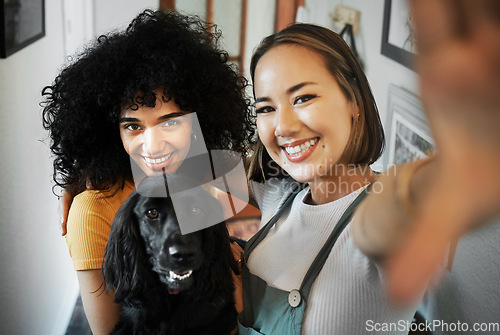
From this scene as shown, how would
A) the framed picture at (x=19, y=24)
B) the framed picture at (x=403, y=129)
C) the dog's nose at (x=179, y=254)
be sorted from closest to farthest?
the dog's nose at (x=179, y=254) < the framed picture at (x=403, y=129) < the framed picture at (x=19, y=24)

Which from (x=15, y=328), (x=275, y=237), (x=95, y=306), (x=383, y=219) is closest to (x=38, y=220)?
(x=15, y=328)

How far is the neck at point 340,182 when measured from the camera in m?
0.62

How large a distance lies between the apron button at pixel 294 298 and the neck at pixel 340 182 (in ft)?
0.42

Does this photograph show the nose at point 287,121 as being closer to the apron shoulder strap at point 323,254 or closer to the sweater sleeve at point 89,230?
the apron shoulder strap at point 323,254

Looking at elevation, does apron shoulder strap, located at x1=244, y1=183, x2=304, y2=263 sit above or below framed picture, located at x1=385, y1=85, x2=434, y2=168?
below

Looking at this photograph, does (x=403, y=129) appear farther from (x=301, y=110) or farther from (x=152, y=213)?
(x=152, y=213)

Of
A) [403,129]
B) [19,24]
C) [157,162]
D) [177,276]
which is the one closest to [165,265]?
[177,276]

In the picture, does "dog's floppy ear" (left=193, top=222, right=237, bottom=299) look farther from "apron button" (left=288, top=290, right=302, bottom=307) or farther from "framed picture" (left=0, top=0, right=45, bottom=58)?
"framed picture" (left=0, top=0, right=45, bottom=58)

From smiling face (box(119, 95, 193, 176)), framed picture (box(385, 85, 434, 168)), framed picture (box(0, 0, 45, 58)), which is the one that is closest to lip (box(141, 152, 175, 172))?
smiling face (box(119, 95, 193, 176))

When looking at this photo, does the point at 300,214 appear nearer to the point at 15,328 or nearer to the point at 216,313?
the point at 216,313

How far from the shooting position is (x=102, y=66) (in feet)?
2.05

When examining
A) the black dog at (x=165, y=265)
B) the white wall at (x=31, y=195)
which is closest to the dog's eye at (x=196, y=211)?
the black dog at (x=165, y=265)

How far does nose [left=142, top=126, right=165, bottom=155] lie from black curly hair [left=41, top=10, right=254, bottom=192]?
4 centimetres

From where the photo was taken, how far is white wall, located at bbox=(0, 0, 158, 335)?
91 centimetres
